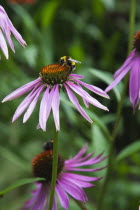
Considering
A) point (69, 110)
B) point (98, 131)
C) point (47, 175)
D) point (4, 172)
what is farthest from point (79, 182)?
point (4, 172)

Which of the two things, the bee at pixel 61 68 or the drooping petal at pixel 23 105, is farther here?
the bee at pixel 61 68

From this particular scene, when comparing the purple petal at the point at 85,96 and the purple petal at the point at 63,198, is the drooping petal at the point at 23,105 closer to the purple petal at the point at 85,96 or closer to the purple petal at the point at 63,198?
the purple petal at the point at 85,96

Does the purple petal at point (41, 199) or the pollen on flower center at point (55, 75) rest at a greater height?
the pollen on flower center at point (55, 75)

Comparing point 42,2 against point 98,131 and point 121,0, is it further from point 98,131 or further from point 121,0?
point 98,131

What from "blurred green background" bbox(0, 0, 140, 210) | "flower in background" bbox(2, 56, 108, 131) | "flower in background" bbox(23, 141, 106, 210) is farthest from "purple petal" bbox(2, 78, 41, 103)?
"blurred green background" bbox(0, 0, 140, 210)

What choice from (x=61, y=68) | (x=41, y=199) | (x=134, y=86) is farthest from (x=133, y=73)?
(x=41, y=199)

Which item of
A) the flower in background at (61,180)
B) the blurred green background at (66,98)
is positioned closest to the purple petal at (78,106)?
the flower in background at (61,180)

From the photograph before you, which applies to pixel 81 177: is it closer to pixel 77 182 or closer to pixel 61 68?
pixel 77 182
